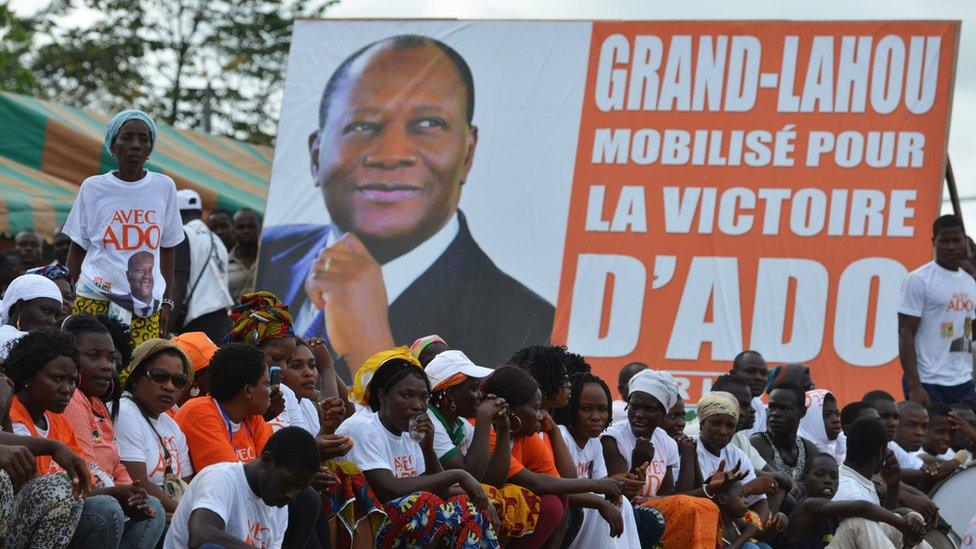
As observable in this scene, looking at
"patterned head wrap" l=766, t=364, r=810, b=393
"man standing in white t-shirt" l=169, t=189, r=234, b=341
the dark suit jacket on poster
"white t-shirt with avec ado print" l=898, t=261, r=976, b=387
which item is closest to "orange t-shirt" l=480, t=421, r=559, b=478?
"patterned head wrap" l=766, t=364, r=810, b=393

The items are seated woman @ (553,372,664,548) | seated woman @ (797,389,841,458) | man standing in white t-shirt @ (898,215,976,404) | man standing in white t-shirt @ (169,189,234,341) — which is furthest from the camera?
man standing in white t-shirt @ (898,215,976,404)

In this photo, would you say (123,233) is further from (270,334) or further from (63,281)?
(270,334)

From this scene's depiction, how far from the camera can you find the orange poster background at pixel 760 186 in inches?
516

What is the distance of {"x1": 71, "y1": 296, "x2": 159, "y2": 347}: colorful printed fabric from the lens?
7406 millimetres

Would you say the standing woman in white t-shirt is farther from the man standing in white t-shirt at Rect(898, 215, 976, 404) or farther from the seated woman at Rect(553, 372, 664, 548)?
the man standing in white t-shirt at Rect(898, 215, 976, 404)

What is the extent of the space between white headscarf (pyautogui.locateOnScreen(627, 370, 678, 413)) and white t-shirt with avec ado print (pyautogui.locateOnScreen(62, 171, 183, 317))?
2.37 meters

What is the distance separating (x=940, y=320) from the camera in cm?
1122

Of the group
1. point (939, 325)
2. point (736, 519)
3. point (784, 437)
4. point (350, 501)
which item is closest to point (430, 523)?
point (350, 501)

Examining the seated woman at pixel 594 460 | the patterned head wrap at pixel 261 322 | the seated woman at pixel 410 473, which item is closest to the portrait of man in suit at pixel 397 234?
the seated woman at pixel 594 460

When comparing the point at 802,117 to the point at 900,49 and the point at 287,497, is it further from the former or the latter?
the point at 287,497

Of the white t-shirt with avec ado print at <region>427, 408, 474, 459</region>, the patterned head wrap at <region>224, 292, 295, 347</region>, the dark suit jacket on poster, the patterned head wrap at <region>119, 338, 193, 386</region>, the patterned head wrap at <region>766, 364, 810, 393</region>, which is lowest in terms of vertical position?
the white t-shirt with avec ado print at <region>427, 408, 474, 459</region>

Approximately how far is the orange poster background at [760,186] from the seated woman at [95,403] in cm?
756

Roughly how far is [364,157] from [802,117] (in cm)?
391

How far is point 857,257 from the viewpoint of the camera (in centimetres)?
1320
